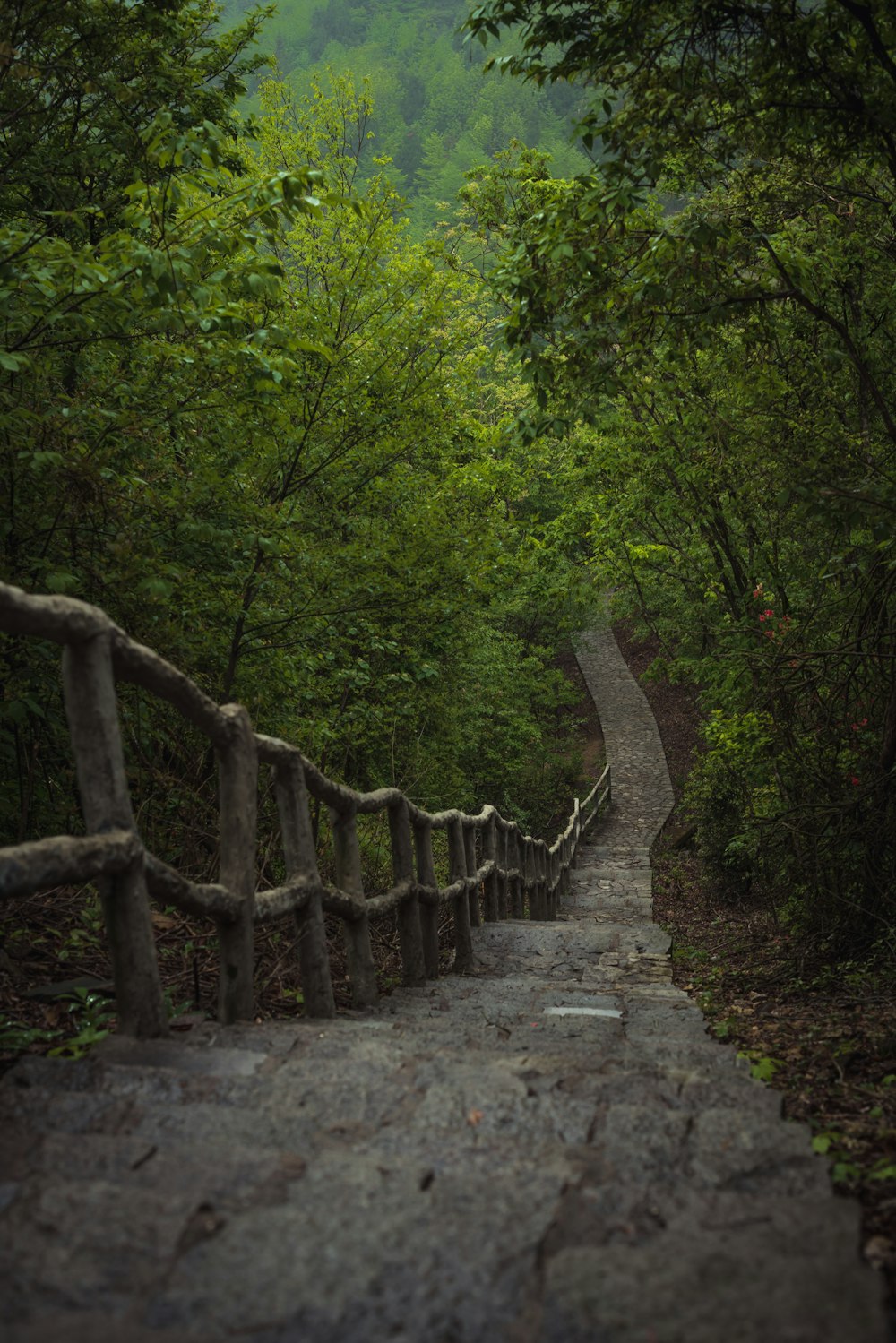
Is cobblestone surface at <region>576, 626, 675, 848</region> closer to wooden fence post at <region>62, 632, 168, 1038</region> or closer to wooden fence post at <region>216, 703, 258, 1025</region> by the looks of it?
wooden fence post at <region>216, 703, 258, 1025</region>

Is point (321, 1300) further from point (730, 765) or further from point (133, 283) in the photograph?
point (730, 765)

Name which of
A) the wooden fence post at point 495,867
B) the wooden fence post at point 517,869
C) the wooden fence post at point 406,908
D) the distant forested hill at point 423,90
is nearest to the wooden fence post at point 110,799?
the wooden fence post at point 406,908

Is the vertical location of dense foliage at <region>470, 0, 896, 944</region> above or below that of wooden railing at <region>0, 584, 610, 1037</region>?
above

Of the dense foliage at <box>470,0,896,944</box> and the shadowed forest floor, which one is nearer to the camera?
the shadowed forest floor

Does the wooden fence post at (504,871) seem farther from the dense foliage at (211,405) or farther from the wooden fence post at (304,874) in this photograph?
the wooden fence post at (304,874)

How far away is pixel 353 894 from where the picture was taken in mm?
4613

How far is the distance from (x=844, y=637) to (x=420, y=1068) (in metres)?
4.67

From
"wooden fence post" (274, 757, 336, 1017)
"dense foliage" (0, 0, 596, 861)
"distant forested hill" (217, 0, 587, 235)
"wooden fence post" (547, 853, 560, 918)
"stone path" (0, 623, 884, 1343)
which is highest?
"distant forested hill" (217, 0, 587, 235)

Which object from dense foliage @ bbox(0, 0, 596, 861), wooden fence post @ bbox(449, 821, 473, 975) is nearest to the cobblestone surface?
dense foliage @ bbox(0, 0, 596, 861)

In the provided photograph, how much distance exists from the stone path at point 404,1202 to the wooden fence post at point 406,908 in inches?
81.3

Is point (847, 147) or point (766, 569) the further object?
point (766, 569)

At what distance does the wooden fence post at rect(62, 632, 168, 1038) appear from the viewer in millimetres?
2711

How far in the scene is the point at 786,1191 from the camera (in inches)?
86.8

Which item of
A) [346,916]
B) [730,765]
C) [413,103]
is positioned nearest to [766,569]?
[730,765]
